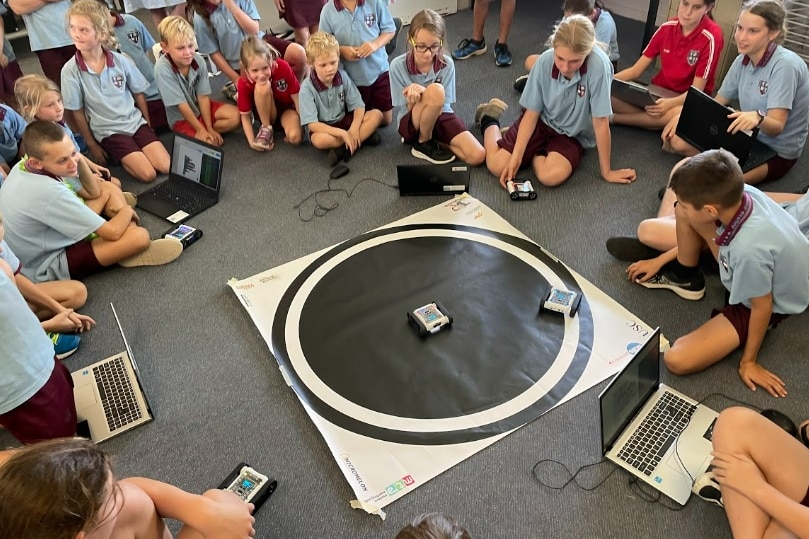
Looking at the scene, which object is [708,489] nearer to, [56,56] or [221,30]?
[221,30]

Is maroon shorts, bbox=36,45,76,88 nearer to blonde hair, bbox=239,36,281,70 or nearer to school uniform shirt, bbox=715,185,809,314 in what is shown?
blonde hair, bbox=239,36,281,70

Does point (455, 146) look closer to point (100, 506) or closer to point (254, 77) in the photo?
point (254, 77)

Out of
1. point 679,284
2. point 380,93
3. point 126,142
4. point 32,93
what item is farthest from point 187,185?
point 679,284

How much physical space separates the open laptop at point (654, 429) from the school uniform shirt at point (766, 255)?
399 millimetres

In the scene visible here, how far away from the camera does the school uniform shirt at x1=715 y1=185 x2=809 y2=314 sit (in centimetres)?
211

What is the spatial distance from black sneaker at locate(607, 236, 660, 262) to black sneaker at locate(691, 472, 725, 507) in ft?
3.84

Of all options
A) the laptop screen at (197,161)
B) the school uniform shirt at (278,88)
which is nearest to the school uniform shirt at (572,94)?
the school uniform shirt at (278,88)

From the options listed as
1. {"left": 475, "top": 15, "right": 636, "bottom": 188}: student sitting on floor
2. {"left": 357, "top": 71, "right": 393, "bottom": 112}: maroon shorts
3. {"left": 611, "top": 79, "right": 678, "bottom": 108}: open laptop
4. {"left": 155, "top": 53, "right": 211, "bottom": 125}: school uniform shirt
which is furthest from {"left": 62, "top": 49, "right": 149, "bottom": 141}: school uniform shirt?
{"left": 611, "top": 79, "right": 678, "bottom": 108}: open laptop

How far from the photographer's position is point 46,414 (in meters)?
Answer: 2.04

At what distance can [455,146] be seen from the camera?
366cm

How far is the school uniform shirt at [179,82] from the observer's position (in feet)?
12.4

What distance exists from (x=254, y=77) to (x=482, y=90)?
1.60 metres

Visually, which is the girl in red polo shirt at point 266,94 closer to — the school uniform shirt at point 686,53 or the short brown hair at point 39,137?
the short brown hair at point 39,137

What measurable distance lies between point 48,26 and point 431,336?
3126 mm
